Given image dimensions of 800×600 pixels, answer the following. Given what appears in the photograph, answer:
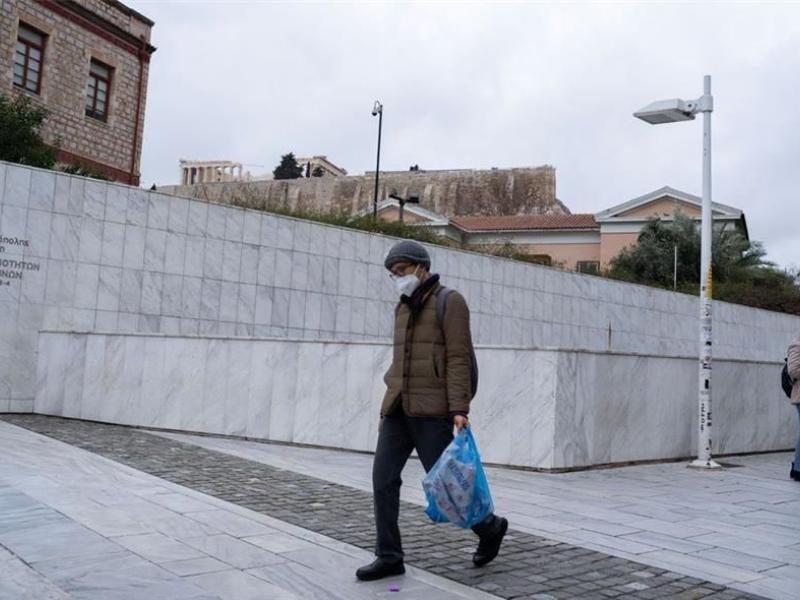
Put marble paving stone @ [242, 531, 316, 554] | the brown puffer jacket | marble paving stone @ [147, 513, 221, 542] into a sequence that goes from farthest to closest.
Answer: marble paving stone @ [147, 513, 221, 542] → marble paving stone @ [242, 531, 316, 554] → the brown puffer jacket

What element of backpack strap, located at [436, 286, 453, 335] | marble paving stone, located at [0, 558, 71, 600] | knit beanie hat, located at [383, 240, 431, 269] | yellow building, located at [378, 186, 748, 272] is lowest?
marble paving stone, located at [0, 558, 71, 600]

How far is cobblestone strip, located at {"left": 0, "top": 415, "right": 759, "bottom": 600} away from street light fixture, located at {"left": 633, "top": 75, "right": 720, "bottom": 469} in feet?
15.1

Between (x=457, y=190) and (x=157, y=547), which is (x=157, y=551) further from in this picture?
(x=457, y=190)

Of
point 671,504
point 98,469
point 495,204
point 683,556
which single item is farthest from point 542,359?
point 495,204

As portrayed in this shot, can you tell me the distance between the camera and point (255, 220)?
43.7ft

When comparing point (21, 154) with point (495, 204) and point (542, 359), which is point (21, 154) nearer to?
point (542, 359)

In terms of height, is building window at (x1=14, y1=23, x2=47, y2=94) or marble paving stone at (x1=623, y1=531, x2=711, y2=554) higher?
building window at (x1=14, y1=23, x2=47, y2=94)

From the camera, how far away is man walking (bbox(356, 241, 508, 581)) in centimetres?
446

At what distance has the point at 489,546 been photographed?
468cm

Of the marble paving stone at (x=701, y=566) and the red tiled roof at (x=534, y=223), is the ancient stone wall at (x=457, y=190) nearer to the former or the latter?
the red tiled roof at (x=534, y=223)

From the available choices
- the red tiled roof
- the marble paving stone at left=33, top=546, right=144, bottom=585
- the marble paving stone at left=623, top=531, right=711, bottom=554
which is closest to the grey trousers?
the marble paving stone at left=33, top=546, right=144, bottom=585

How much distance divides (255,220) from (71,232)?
2.86 meters

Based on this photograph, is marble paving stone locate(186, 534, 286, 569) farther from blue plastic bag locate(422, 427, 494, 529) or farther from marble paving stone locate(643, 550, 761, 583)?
marble paving stone locate(643, 550, 761, 583)

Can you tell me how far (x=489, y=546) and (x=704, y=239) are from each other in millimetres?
6564
